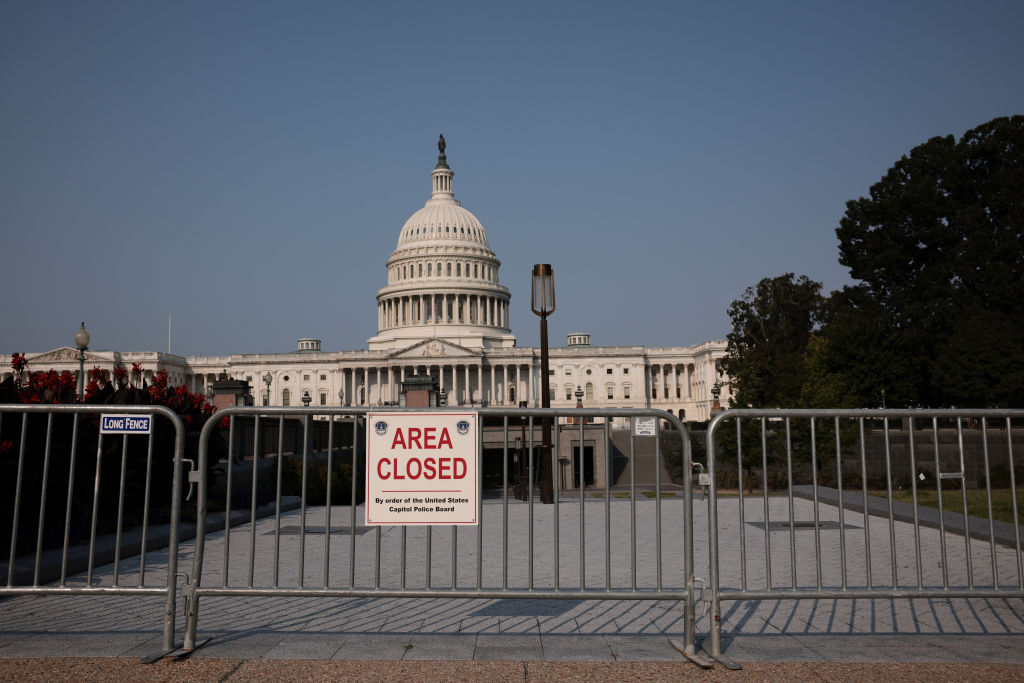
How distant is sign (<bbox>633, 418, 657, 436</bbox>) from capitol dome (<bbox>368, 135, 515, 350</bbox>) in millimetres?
109672

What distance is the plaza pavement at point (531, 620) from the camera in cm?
569

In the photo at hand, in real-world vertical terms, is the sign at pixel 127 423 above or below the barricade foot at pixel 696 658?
above

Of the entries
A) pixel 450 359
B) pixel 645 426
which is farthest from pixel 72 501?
pixel 450 359

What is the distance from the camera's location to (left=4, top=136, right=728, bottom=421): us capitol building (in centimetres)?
11219

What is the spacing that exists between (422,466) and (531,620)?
64.7 inches

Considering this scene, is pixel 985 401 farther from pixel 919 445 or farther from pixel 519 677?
pixel 519 677

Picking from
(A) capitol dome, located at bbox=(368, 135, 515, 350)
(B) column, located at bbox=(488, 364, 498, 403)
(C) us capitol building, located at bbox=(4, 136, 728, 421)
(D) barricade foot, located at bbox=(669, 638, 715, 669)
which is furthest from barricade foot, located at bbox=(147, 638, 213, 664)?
(A) capitol dome, located at bbox=(368, 135, 515, 350)

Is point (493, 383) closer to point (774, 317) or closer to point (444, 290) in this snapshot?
point (444, 290)

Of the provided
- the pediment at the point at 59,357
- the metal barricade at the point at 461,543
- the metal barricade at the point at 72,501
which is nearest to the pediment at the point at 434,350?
the pediment at the point at 59,357

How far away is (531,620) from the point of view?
6910 millimetres

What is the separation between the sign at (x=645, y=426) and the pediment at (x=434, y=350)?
10338 centimetres

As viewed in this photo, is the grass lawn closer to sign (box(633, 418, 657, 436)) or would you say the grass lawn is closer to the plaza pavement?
the plaza pavement

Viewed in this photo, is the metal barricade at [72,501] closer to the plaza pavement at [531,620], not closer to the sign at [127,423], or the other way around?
the sign at [127,423]

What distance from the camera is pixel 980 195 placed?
52.5 metres
